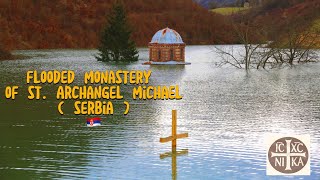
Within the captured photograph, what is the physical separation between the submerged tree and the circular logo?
65.8 metres

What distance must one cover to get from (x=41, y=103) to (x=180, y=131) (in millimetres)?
12238

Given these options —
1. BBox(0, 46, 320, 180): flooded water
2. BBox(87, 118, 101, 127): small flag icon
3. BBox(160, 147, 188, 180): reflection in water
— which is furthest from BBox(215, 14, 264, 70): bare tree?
BBox(160, 147, 188, 180): reflection in water

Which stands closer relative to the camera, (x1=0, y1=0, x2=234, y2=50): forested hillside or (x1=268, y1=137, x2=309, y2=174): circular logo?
(x1=268, y1=137, x2=309, y2=174): circular logo

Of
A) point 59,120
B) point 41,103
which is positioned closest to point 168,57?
point 41,103

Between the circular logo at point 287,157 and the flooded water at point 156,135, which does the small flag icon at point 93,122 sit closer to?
the flooded water at point 156,135

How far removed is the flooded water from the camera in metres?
17.8

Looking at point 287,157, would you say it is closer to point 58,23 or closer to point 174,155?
point 174,155

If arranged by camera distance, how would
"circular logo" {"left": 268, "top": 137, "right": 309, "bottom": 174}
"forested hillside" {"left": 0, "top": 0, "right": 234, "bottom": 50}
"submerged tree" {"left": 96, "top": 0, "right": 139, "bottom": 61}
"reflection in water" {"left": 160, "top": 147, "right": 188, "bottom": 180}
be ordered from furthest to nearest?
1. "forested hillside" {"left": 0, "top": 0, "right": 234, "bottom": 50}
2. "submerged tree" {"left": 96, "top": 0, "right": 139, "bottom": 61}
3. "reflection in water" {"left": 160, "top": 147, "right": 188, "bottom": 180}
4. "circular logo" {"left": 268, "top": 137, "right": 309, "bottom": 174}

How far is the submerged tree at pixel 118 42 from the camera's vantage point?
84125 millimetres

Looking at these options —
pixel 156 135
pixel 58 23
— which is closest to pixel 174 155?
pixel 156 135

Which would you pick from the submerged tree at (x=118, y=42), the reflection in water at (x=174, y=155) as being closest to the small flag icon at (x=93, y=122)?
the reflection in water at (x=174, y=155)

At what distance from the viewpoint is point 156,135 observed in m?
23.2

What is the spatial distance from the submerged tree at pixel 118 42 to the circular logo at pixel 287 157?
216 feet

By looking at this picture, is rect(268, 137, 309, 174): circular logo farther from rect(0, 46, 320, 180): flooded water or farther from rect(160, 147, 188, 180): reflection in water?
rect(160, 147, 188, 180): reflection in water
